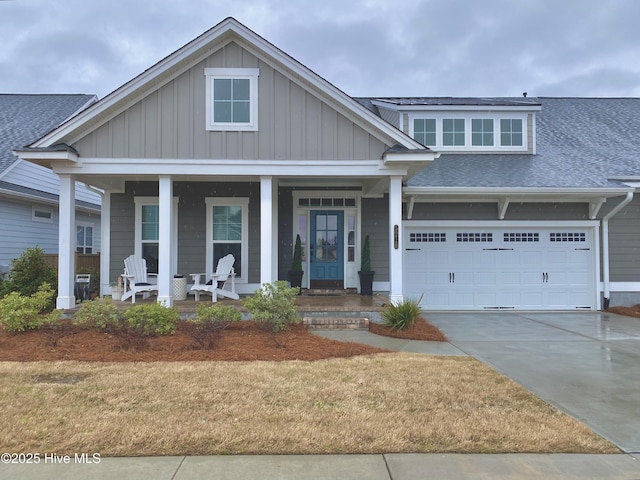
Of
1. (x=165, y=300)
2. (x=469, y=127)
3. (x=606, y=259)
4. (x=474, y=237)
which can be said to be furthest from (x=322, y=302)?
(x=606, y=259)

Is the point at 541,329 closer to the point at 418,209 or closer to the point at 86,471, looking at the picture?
the point at 418,209

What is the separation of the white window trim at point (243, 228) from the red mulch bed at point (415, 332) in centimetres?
398

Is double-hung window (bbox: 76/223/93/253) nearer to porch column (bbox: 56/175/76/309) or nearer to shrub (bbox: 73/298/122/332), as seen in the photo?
porch column (bbox: 56/175/76/309)

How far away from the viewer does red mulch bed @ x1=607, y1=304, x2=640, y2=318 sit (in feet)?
38.8

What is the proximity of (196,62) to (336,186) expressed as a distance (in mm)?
4573

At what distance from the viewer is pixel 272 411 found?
15.3 feet

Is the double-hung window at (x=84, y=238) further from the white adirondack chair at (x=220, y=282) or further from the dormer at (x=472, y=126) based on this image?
the dormer at (x=472, y=126)

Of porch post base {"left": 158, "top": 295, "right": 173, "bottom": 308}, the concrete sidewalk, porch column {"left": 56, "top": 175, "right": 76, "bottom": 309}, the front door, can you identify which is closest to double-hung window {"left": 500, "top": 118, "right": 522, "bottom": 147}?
the front door

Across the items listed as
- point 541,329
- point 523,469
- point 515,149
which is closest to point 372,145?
point 541,329

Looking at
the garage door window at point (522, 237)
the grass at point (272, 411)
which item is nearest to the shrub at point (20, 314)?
the grass at point (272, 411)

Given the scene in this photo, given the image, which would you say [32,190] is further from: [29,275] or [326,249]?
[326,249]

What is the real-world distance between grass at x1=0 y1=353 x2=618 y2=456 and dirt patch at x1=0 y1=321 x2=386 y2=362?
1.34 feet

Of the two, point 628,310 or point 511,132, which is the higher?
point 511,132

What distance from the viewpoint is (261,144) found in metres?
9.77
